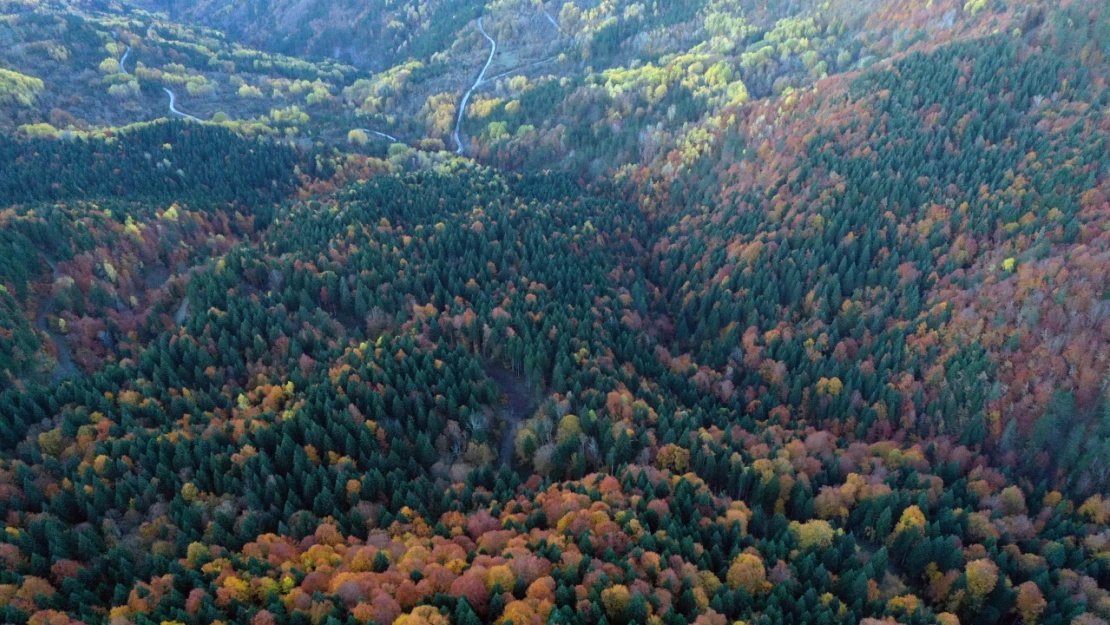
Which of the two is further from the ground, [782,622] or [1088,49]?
[1088,49]

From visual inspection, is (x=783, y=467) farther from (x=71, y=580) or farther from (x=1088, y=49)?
(x=1088, y=49)

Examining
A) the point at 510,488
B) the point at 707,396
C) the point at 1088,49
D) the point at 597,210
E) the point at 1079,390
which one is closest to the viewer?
the point at 510,488

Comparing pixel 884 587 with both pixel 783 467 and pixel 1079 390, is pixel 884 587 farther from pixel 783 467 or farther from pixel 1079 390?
pixel 1079 390

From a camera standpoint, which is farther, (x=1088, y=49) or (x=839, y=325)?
(x=1088, y=49)

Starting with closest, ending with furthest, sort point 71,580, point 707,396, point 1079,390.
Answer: point 71,580
point 1079,390
point 707,396

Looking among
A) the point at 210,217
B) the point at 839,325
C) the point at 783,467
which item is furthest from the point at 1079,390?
the point at 210,217

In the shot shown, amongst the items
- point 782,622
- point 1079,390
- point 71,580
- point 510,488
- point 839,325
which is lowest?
point 782,622
